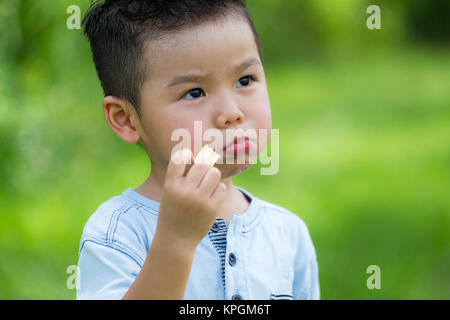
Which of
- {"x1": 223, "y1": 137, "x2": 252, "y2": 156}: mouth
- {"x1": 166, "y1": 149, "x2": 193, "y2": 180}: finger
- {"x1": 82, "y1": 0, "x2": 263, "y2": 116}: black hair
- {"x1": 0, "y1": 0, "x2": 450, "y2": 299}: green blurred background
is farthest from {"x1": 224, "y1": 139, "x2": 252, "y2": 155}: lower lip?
{"x1": 0, "y1": 0, "x2": 450, "y2": 299}: green blurred background

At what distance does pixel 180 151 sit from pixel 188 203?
0.34 feet

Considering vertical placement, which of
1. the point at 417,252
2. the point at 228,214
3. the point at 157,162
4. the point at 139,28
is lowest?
the point at 417,252

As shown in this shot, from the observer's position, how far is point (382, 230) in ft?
10.7

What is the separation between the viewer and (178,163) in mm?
1087

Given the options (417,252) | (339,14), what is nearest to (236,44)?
(417,252)

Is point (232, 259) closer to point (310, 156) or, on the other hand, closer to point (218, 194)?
point (218, 194)

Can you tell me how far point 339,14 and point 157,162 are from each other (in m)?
5.07

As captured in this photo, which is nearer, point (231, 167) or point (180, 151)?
point (180, 151)

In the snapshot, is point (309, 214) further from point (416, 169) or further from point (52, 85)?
point (52, 85)

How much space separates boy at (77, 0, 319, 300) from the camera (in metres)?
1.07

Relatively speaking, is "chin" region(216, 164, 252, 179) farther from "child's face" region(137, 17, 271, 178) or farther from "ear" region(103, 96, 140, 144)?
"ear" region(103, 96, 140, 144)

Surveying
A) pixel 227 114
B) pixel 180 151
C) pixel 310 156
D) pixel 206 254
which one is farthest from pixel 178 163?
pixel 310 156

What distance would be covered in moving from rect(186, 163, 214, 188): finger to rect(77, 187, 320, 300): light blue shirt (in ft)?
0.71
